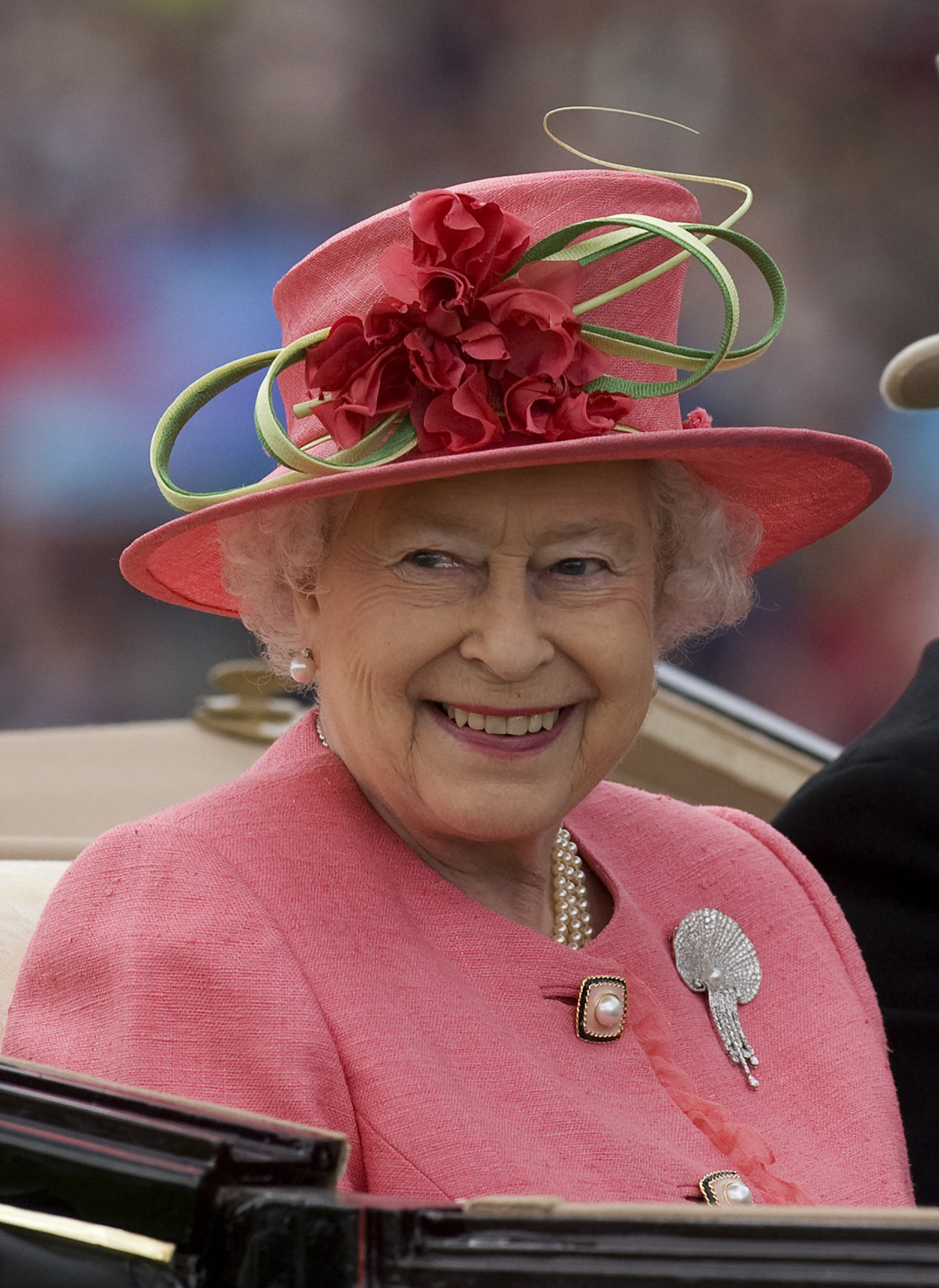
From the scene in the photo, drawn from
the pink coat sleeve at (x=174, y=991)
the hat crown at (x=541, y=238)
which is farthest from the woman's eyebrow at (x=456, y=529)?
the pink coat sleeve at (x=174, y=991)

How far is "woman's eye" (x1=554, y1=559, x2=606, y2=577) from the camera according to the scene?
1.60m

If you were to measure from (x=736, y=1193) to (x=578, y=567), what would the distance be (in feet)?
2.12

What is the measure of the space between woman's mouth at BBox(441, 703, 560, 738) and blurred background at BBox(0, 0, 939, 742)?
12.1 ft

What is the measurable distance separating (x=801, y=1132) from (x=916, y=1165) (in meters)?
0.29

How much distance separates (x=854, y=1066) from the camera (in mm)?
1867

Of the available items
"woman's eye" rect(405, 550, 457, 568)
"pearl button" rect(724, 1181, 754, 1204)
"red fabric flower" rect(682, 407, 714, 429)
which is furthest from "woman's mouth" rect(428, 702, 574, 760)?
"pearl button" rect(724, 1181, 754, 1204)

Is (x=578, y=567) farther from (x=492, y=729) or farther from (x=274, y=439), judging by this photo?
(x=274, y=439)

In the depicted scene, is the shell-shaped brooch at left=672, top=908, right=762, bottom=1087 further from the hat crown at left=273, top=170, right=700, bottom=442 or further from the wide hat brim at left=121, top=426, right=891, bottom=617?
the hat crown at left=273, top=170, right=700, bottom=442

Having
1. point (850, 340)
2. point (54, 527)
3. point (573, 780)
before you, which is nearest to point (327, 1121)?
point (573, 780)

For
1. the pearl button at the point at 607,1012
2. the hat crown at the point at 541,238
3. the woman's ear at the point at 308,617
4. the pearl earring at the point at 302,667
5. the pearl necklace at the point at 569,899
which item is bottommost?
the pearl button at the point at 607,1012

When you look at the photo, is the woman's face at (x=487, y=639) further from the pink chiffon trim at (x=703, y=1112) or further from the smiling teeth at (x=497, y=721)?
the pink chiffon trim at (x=703, y=1112)

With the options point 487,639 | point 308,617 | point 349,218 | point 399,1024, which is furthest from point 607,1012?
point 349,218

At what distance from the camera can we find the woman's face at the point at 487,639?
1.55m

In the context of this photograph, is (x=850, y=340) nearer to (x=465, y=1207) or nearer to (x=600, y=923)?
(x=600, y=923)
